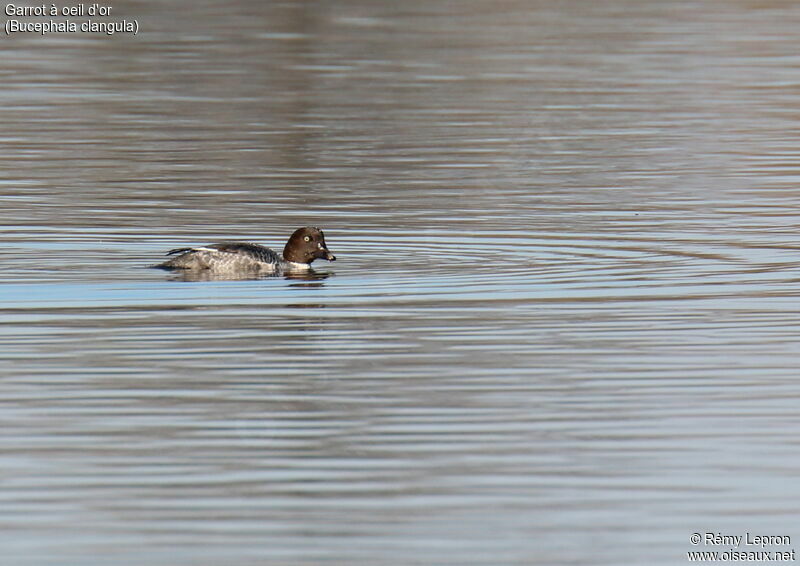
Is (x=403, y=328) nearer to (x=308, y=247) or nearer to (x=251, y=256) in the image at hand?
(x=251, y=256)

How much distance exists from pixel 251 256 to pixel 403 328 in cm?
281

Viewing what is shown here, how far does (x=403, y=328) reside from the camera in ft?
43.5

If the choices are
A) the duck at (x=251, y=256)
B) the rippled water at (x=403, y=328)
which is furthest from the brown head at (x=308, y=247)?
the rippled water at (x=403, y=328)

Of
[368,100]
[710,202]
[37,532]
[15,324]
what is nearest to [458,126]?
[368,100]

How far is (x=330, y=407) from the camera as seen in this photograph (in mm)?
10680

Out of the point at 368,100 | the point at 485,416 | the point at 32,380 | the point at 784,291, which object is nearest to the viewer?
the point at 485,416

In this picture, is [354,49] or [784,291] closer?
[784,291]

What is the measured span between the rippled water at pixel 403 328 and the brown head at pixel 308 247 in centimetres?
26

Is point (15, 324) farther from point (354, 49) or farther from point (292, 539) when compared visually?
point (354, 49)

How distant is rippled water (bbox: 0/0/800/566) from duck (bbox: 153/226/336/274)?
19 centimetres

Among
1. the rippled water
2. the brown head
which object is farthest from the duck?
the rippled water

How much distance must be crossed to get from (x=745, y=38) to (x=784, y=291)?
2766 centimetres

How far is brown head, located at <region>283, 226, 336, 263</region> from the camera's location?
16.1 meters

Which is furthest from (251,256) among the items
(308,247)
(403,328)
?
(403,328)
